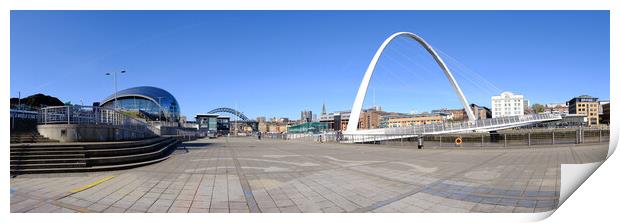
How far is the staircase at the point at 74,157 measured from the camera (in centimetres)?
611

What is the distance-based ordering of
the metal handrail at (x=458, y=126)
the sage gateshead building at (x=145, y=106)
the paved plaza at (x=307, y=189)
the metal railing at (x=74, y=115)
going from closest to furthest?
the paved plaza at (x=307, y=189)
the metal railing at (x=74, y=115)
the sage gateshead building at (x=145, y=106)
the metal handrail at (x=458, y=126)

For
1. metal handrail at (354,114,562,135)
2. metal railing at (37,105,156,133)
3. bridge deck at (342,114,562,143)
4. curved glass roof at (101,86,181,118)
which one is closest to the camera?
curved glass roof at (101,86,181,118)

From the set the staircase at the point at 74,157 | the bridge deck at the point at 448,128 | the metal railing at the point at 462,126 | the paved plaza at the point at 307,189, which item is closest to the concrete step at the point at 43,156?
the staircase at the point at 74,157

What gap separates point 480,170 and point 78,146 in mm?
9874

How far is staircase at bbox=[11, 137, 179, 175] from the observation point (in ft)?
20.0

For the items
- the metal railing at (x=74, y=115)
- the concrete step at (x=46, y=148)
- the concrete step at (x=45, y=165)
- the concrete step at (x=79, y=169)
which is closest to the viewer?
the concrete step at (x=79, y=169)

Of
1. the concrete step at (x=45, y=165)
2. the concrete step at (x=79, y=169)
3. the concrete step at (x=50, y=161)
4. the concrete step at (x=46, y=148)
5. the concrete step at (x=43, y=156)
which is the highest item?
the concrete step at (x=46, y=148)

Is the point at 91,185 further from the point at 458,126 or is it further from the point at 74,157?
the point at 458,126

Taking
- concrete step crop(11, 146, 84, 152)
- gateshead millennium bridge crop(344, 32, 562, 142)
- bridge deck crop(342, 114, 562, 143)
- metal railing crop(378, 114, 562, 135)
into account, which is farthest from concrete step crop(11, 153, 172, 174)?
metal railing crop(378, 114, 562, 135)

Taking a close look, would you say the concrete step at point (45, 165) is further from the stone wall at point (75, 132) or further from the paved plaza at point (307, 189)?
the stone wall at point (75, 132)

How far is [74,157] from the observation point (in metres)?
6.90

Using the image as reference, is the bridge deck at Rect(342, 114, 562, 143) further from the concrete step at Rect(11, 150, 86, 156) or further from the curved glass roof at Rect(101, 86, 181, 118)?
the concrete step at Rect(11, 150, 86, 156)

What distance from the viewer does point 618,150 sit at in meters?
5.10
